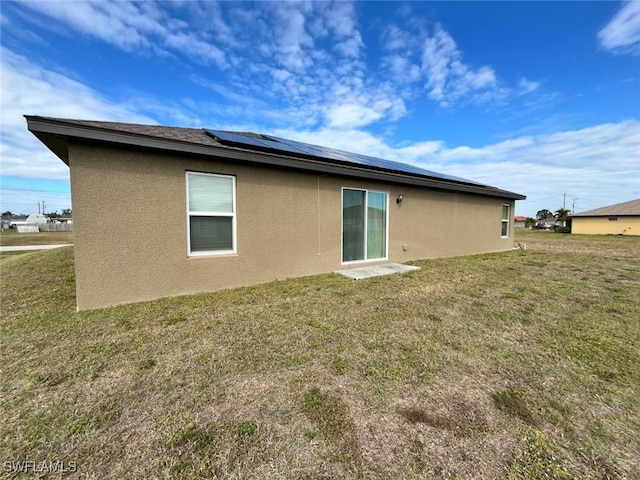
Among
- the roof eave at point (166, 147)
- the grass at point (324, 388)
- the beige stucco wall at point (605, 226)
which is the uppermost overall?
the roof eave at point (166, 147)

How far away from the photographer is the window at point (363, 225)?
22.2 feet

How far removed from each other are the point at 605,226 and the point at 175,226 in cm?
4040

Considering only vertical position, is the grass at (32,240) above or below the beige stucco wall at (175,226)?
below

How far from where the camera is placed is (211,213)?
4887 millimetres

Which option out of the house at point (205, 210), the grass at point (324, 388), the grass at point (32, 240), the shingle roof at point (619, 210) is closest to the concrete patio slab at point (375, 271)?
the house at point (205, 210)

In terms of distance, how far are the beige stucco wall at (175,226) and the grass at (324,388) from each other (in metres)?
0.50

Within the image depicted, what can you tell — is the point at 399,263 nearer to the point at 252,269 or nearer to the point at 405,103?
the point at 252,269

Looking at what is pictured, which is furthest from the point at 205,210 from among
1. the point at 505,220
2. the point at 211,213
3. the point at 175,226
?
the point at 505,220

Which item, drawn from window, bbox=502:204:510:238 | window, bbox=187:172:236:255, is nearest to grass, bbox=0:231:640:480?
window, bbox=187:172:236:255

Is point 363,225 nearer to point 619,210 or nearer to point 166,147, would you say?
point 166,147
